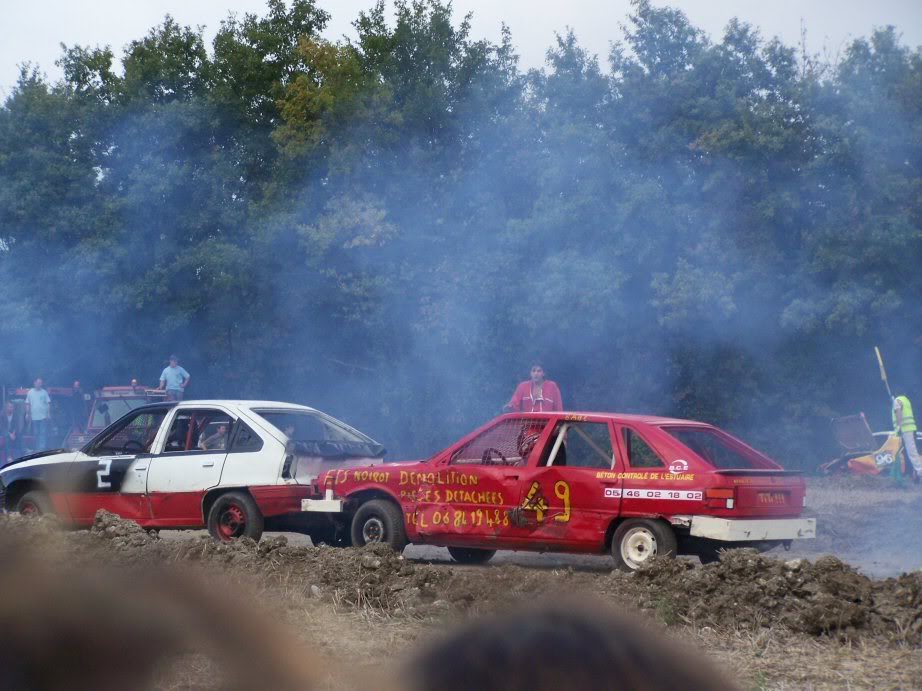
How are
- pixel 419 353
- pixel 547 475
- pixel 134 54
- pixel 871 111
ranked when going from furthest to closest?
pixel 134 54
pixel 419 353
pixel 871 111
pixel 547 475

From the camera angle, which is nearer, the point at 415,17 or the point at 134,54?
the point at 415,17

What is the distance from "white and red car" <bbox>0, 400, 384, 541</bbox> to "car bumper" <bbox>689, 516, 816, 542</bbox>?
4073 mm

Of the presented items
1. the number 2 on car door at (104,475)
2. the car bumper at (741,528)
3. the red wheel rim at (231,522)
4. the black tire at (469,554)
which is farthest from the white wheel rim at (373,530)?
the number 2 on car door at (104,475)

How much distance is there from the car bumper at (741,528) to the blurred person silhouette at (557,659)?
319 inches

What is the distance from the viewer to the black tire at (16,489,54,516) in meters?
12.4

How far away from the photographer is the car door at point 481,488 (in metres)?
9.73

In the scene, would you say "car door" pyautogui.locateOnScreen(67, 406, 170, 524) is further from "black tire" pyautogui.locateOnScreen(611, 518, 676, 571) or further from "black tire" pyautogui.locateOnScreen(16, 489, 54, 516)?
"black tire" pyautogui.locateOnScreen(611, 518, 676, 571)

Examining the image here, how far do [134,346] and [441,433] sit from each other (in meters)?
8.12

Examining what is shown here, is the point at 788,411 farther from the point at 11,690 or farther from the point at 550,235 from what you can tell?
the point at 11,690

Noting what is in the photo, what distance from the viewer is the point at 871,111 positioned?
20.0 m

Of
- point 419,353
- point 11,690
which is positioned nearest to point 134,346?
point 419,353

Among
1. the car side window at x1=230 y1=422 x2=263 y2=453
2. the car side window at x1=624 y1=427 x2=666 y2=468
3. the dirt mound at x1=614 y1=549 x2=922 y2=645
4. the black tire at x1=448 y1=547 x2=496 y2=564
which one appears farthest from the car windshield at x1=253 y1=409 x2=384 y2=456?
the dirt mound at x1=614 y1=549 x2=922 y2=645

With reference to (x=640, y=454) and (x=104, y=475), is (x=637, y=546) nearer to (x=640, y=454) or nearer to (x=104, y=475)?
(x=640, y=454)

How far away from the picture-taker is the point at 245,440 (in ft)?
37.3
